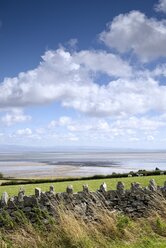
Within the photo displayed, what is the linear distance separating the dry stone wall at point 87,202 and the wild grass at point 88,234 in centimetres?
52

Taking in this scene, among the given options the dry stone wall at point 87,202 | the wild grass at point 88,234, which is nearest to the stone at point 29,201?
the dry stone wall at point 87,202

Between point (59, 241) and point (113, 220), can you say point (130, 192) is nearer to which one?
point (113, 220)

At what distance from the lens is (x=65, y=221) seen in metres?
9.88

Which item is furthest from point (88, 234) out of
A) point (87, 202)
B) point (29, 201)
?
point (29, 201)

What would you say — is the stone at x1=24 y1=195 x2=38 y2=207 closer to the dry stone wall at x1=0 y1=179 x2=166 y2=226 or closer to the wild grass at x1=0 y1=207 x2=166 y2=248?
the dry stone wall at x1=0 y1=179 x2=166 y2=226

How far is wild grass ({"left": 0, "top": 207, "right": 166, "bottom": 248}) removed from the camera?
30.7ft

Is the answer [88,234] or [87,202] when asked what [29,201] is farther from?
[88,234]

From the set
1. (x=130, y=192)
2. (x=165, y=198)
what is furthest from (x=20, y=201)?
(x=165, y=198)

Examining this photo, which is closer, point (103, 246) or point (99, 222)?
point (103, 246)

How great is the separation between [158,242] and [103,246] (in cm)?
148

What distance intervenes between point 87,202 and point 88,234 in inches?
65.9

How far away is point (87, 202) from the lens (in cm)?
1153

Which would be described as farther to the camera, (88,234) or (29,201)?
(29,201)

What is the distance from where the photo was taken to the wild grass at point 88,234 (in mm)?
9349
